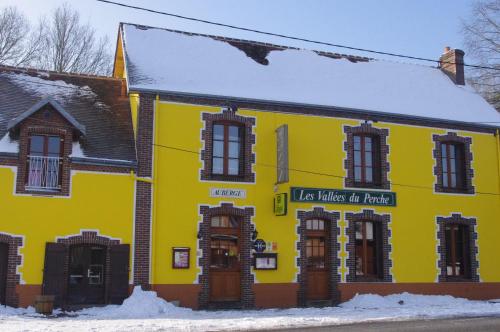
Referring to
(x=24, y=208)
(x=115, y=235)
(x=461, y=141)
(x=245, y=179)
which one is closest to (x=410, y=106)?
(x=461, y=141)

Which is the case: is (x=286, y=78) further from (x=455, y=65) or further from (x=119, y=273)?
(x=119, y=273)

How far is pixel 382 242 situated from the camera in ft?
61.2

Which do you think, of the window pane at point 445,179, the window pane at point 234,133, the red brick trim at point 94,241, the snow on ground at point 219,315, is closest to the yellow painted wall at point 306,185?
the window pane at point 445,179

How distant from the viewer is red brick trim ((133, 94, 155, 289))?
619 inches

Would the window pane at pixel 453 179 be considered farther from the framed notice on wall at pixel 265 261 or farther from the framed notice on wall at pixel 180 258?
the framed notice on wall at pixel 180 258

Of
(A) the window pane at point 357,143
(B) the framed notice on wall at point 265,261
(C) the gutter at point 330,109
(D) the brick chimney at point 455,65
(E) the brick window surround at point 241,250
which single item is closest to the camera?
(E) the brick window surround at point 241,250

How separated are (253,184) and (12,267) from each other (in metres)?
6.91

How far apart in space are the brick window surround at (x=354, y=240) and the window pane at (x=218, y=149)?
4408 millimetres

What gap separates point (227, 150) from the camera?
57.6 feet

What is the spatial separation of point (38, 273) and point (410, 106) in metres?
12.9

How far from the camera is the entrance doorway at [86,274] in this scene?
15.4m

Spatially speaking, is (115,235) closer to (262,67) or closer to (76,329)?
(76,329)

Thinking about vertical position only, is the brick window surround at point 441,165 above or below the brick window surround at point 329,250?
above

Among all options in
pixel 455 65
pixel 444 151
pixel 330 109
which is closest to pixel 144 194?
pixel 330 109
